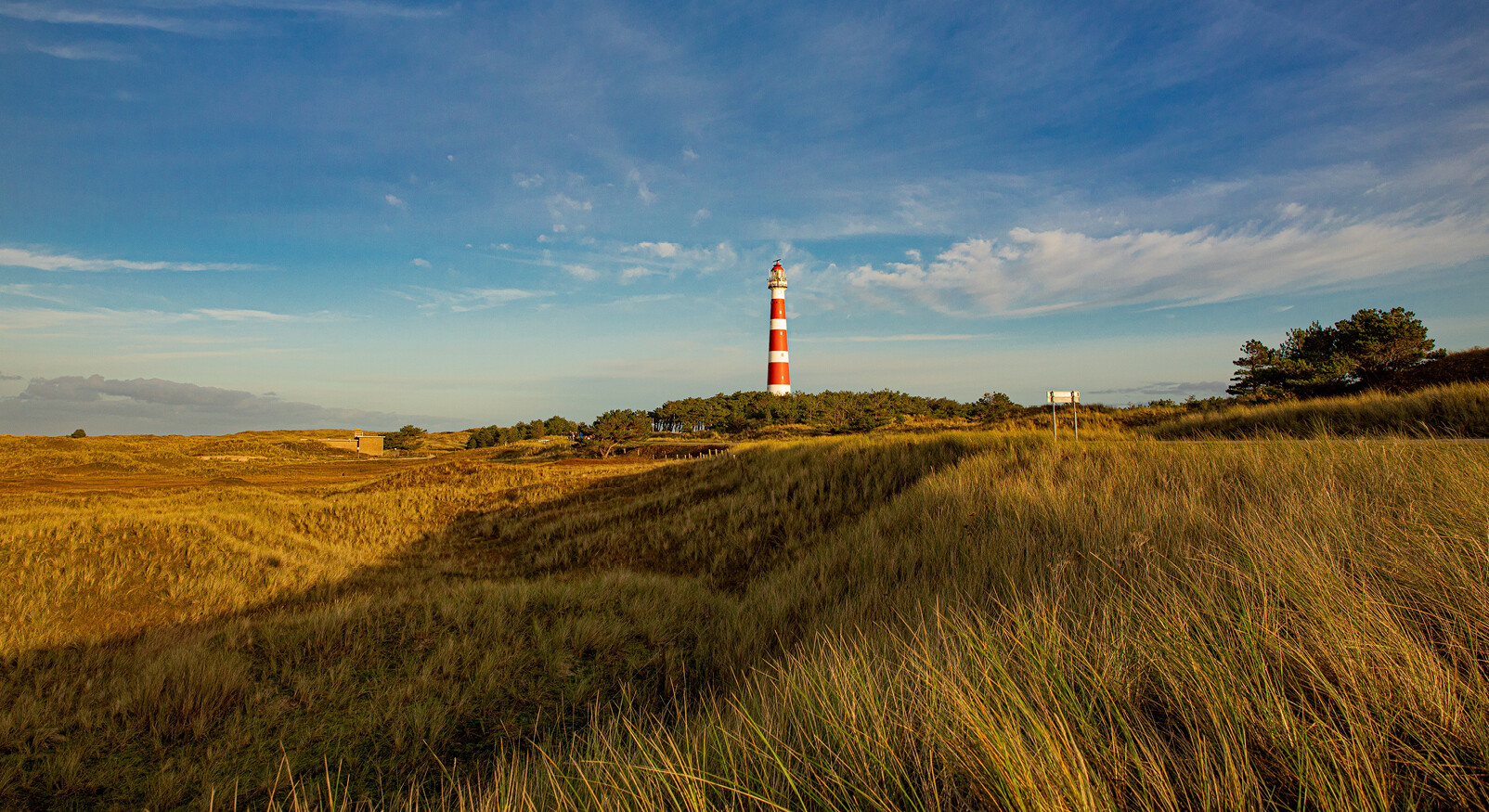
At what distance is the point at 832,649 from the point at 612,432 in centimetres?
5499

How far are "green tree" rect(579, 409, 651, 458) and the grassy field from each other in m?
42.1

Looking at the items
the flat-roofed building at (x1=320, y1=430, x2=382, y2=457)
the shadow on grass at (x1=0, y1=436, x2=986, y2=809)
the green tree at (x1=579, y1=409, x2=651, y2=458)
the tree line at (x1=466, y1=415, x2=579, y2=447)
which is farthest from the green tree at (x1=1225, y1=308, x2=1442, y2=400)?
the flat-roofed building at (x1=320, y1=430, x2=382, y2=457)

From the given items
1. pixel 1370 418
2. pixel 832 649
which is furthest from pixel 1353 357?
pixel 832 649

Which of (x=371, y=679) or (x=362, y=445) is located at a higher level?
(x=362, y=445)

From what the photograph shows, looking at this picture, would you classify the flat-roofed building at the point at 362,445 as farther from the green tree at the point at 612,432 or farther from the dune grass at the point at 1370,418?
the dune grass at the point at 1370,418

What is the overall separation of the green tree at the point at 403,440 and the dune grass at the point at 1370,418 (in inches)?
3130

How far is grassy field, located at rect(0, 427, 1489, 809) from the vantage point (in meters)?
1.94

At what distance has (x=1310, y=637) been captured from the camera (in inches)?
101

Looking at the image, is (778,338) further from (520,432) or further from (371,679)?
(371,679)

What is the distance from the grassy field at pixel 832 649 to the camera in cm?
194

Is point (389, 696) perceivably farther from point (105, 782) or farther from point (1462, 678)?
point (1462, 678)

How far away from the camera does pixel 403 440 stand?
2916 inches

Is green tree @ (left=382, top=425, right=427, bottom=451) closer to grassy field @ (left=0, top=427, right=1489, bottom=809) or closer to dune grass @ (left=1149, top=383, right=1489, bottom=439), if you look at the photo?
grassy field @ (left=0, top=427, right=1489, bottom=809)

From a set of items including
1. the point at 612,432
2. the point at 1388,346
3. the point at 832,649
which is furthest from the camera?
the point at 612,432
